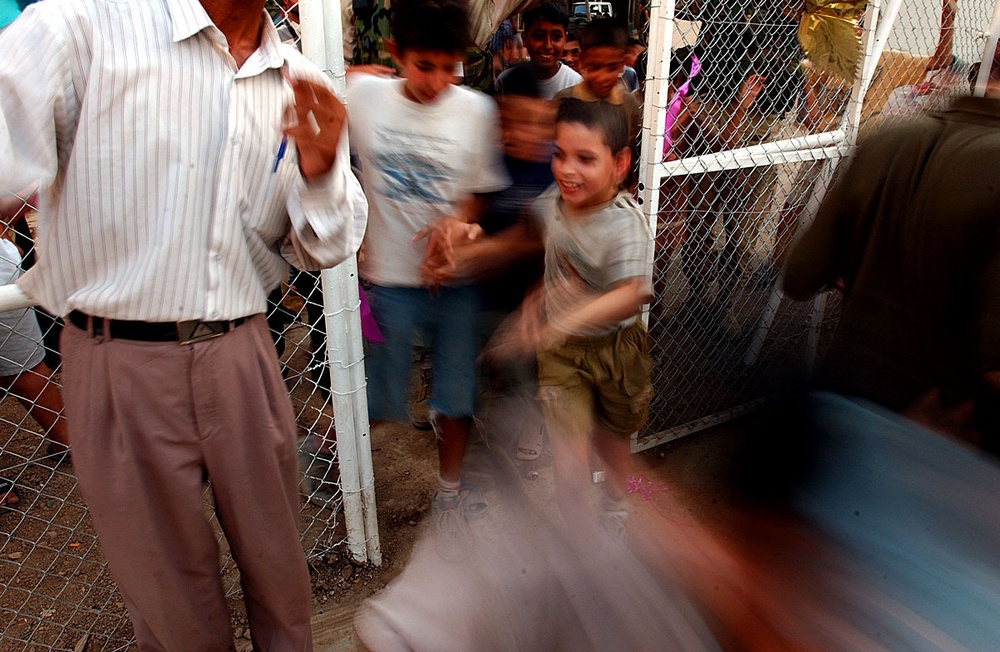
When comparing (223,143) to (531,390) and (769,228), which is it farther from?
(769,228)

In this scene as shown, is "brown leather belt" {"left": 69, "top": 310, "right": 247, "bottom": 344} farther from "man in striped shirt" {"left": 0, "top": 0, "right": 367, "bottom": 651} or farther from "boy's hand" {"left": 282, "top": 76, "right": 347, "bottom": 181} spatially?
"boy's hand" {"left": 282, "top": 76, "right": 347, "bottom": 181}

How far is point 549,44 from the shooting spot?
3.61 metres

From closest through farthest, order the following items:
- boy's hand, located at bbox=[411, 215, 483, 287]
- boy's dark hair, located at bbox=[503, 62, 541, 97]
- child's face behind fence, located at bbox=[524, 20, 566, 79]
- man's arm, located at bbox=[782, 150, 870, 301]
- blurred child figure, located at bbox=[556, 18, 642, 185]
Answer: man's arm, located at bbox=[782, 150, 870, 301], boy's hand, located at bbox=[411, 215, 483, 287], blurred child figure, located at bbox=[556, 18, 642, 185], boy's dark hair, located at bbox=[503, 62, 541, 97], child's face behind fence, located at bbox=[524, 20, 566, 79]

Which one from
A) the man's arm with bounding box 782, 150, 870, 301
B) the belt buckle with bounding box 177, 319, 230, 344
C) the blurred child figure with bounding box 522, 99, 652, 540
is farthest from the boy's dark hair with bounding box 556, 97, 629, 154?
the belt buckle with bounding box 177, 319, 230, 344

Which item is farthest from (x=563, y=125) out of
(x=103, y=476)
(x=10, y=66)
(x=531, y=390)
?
(x=103, y=476)

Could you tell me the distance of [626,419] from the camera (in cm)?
234

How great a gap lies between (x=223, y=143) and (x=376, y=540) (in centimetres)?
158

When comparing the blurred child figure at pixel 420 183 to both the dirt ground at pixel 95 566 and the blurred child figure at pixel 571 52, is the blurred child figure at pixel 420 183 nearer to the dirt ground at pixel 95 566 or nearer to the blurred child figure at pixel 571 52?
the dirt ground at pixel 95 566

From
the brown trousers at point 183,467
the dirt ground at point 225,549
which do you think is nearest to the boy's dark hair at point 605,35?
the dirt ground at point 225,549

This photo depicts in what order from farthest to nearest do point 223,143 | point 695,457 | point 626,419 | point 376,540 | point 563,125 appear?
point 695,457, point 376,540, point 626,419, point 563,125, point 223,143

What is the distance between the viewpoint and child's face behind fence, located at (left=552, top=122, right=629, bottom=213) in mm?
2096

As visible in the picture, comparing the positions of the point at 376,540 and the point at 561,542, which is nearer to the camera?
the point at 561,542

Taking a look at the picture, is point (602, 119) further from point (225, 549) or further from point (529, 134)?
point (225, 549)

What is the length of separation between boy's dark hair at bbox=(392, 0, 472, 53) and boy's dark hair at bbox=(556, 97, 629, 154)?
16.0 inches
